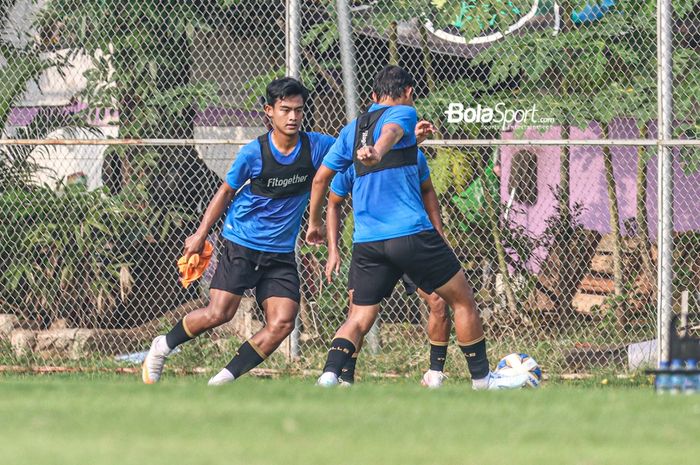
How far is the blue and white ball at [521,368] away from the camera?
8.85 meters

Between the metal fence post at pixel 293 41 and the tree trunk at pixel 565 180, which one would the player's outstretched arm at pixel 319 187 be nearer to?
the metal fence post at pixel 293 41

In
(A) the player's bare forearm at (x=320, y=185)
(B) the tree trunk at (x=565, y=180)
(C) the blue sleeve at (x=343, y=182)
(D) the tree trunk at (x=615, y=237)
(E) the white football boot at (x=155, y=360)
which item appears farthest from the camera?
(B) the tree trunk at (x=565, y=180)

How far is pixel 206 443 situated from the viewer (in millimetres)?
4926

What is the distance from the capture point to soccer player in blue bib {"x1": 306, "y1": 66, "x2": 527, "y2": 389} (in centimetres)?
790

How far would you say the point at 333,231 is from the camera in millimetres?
8375

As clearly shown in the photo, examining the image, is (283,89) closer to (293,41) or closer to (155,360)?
(293,41)

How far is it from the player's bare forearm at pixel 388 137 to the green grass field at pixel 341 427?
1446mm

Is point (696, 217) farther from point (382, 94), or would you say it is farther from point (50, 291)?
point (50, 291)

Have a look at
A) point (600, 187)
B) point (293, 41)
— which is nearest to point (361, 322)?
point (293, 41)

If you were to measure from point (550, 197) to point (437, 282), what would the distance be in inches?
165

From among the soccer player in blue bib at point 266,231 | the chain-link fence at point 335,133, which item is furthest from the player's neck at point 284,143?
the chain-link fence at point 335,133

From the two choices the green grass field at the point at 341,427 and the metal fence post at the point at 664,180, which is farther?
the metal fence post at the point at 664,180

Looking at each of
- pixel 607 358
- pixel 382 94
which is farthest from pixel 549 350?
pixel 382 94

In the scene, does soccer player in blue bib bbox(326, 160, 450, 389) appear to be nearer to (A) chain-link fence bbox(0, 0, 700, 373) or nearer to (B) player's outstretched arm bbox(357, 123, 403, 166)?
(B) player's outstretched arm bbox(357, 123, 403, 166)
